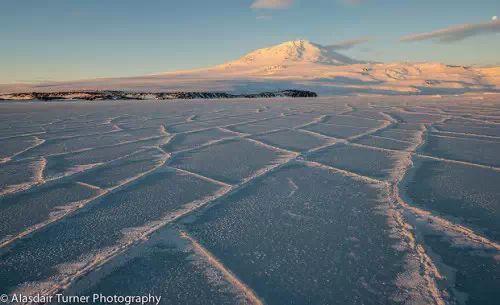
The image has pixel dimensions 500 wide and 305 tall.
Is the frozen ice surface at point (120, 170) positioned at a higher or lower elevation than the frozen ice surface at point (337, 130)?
higher

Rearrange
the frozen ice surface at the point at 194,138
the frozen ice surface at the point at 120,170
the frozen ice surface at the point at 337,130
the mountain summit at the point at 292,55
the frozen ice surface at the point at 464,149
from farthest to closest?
the mountain summit at the point at 292,55 → the frozen ice surface at the point at 337,130 → the frozen ice surface at the point at 194,138 → the frozen ice surface at the point at 464,149 → the frozen ice surface at the point at 120,170

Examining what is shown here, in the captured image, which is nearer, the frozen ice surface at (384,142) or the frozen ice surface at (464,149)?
the frozen ice surface at (464,149)

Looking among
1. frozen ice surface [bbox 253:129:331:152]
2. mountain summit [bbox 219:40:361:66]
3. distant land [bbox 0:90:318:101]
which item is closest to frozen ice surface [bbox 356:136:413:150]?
frozen ice surface [bbox 253:129:331:152]

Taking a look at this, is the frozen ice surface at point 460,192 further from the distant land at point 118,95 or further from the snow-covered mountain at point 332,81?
the snow-covered mountain at point 332,81

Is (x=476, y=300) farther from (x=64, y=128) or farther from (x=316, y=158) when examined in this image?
(x=64, y=128)

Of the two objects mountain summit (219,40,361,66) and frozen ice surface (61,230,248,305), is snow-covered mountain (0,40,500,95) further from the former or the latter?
frozen ice surface (61,230,248,305)

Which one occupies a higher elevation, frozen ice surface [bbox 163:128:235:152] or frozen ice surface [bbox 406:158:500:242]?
frozen ice surface [bbox 406:158:500:242]

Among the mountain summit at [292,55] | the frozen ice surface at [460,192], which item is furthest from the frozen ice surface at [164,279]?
the mountain summit at [292,55]

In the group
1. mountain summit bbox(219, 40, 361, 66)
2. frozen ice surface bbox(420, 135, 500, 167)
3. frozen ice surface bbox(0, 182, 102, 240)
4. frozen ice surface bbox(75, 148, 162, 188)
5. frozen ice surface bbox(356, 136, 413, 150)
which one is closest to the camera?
frozen ice surface bbox(0, 182, 102, 240)

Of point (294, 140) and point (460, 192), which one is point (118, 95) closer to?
point (294, 140)

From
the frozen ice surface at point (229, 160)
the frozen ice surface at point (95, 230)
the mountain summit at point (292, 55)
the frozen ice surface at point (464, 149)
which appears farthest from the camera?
the mountain summit at point (292, 55)
